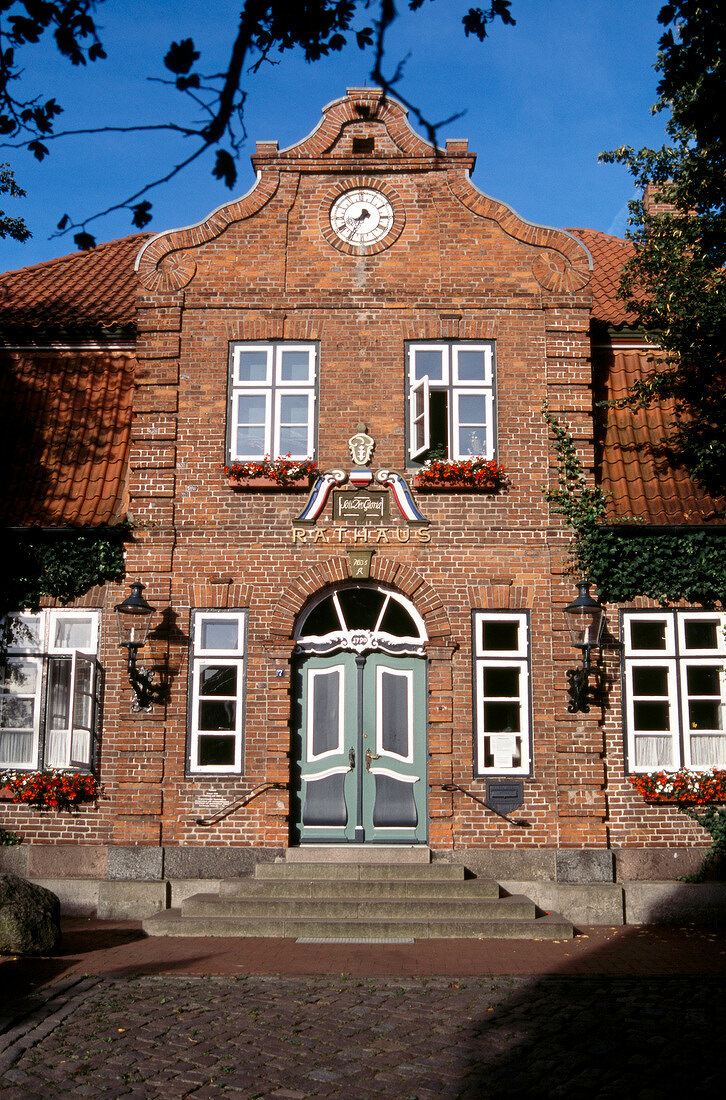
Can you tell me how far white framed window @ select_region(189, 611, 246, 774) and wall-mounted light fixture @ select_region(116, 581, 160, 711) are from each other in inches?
20.3

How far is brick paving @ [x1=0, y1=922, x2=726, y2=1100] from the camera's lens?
21.3 feet

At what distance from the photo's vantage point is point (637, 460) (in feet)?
44.2

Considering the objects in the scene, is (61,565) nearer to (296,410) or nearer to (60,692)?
(60,692)

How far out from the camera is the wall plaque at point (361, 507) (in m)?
12.9

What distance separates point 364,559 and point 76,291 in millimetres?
7148

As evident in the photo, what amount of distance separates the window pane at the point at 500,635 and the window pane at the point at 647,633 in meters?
1.45

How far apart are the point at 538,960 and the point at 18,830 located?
6.50 metres

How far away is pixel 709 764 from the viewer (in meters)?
12.4

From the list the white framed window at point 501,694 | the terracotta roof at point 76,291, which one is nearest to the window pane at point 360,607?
the white framed window at point 501,694

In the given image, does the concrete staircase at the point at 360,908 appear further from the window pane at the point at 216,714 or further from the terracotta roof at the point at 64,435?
the terracotta roof at the point at 64,435

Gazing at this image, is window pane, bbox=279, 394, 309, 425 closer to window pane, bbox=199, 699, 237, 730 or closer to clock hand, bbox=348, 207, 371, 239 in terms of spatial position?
clock hand, bbox=348, 207, 371, 239

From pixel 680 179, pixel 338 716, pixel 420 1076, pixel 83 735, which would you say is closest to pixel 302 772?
pixel 338 716

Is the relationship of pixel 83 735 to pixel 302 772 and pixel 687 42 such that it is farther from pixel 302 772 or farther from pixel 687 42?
→ pixel 687 42

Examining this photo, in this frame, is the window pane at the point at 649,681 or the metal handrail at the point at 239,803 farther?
the window pane at the point at 649,681
